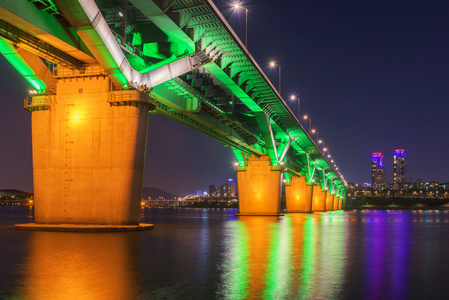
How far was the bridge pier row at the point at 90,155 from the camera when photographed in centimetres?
2623

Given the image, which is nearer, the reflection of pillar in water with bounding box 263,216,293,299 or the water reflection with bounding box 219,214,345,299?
the reflection of pillar in water with bounding box 263,216,293,299

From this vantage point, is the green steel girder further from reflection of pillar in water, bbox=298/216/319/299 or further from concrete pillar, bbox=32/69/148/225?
reflection of pillar in water, bbox=298/216/319/299

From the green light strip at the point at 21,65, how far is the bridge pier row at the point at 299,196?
75.2 metres

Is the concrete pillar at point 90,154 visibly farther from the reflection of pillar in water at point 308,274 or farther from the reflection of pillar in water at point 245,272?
the reflection of pillar in water at point 308,274

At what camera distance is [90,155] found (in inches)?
1046

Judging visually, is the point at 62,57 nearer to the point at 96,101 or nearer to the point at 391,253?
the point at 96,101

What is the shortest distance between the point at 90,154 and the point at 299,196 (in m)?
75.1

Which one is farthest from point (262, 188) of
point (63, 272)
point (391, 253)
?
point (63, 272)

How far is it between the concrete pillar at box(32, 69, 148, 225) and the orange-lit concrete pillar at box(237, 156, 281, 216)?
119ft

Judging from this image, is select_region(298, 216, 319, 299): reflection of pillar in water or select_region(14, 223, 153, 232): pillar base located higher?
select_region(298, 216, 319, 299): reflection of pillar in water

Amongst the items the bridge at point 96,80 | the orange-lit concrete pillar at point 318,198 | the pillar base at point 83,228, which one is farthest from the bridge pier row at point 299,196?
the pillar base at point 83,228

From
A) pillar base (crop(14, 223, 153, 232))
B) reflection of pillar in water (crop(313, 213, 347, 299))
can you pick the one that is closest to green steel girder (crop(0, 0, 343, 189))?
pillar base (crop(14, 223, 153, 232))

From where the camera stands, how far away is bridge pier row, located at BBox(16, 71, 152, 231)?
26234 mm

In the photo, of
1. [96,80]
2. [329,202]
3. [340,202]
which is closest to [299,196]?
[329,202]
